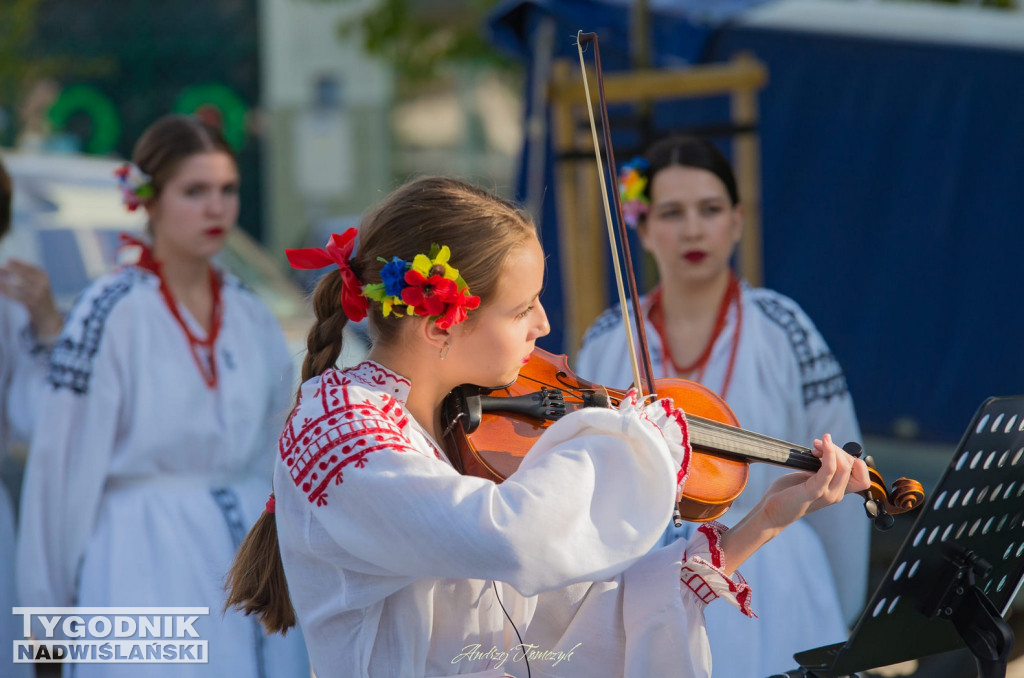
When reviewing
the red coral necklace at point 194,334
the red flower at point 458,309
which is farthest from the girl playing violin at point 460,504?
the red coral necklace at point 194,334

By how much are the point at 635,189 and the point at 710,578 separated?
1.45 m

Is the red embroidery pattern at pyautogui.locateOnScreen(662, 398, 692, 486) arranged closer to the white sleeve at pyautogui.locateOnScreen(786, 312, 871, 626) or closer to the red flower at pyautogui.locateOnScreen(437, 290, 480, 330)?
the red flower at pyautogui.locateOnScreen(437, 290, 480, 330)

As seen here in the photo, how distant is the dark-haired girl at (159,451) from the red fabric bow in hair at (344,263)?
2.91 feet

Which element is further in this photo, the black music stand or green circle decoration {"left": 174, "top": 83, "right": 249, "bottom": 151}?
green circle decoration {"left": 174, "top": 83, "right": 249, "bottom": 151}

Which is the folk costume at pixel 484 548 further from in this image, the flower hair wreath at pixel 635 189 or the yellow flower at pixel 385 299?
the flower hair wreath at pixel 635 189

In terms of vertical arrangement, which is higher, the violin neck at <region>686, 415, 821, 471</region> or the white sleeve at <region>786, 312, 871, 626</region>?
the violin neck at <region>686, 415, 821, 471</region>

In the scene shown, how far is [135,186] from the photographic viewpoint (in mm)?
3039

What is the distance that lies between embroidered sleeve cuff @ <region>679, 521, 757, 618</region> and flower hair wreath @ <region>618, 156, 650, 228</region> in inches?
54.2

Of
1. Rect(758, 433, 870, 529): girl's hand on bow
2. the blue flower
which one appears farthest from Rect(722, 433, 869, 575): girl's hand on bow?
the blue flower

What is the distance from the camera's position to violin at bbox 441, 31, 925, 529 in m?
1.81

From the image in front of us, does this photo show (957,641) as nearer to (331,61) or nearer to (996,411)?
(996,411)

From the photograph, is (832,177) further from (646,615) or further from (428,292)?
(428,292)

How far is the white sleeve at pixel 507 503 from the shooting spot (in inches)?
58.4

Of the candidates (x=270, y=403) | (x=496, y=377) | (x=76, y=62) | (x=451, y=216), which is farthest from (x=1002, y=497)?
(x=76, y=62)
